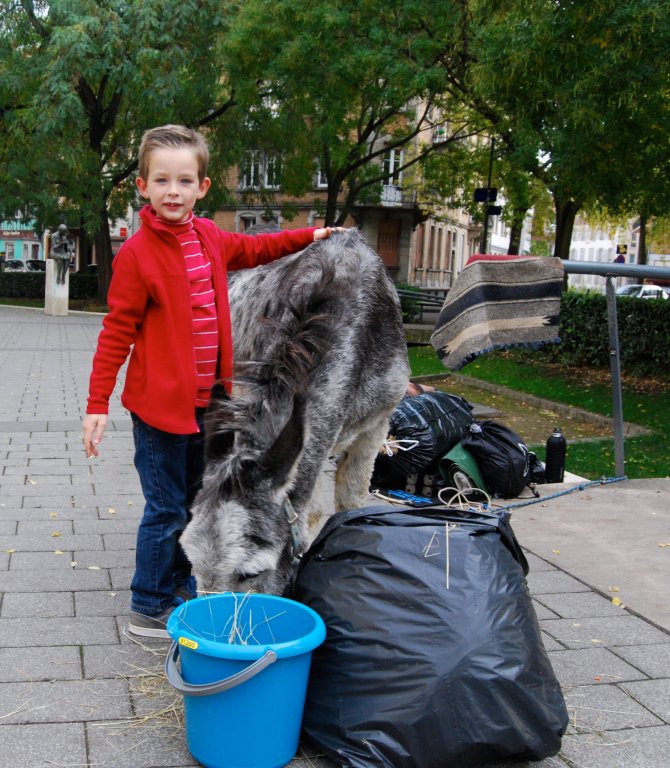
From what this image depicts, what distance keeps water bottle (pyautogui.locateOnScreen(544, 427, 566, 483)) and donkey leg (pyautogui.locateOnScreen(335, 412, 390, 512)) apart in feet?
8.55

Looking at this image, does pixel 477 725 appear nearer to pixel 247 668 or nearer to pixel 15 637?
pixel 247 668

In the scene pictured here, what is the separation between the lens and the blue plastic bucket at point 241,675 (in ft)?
8.54

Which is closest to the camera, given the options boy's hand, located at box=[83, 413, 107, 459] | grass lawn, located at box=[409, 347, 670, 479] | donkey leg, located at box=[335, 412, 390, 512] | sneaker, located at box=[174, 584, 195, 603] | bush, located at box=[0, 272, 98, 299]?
boy's hand, located at box=[83, 413, 107, 459]

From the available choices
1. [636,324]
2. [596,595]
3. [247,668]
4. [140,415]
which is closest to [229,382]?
[140,415]

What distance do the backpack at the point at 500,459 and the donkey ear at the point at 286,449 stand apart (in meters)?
3.51

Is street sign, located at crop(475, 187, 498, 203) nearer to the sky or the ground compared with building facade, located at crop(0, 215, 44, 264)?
nearer to the sky

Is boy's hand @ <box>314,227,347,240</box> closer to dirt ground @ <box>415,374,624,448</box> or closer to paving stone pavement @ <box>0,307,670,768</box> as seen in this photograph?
paving stone pavement @ <box>0,307,670,768</box>

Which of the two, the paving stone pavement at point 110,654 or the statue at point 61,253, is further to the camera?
the statue at point 61,253

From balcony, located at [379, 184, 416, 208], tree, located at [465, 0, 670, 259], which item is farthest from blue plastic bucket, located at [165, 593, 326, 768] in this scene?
balcony, located at [379, 184, 416, 208]

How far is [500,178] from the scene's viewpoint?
2786 cm

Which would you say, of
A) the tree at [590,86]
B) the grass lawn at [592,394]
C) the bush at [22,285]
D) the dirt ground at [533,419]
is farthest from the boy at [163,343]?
the bush at [22,285]

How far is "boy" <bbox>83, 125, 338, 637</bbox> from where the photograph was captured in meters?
3.58

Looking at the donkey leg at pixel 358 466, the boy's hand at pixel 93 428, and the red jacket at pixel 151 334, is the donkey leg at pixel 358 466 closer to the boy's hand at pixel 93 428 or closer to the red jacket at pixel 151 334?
the red jacket at pixel 151 334

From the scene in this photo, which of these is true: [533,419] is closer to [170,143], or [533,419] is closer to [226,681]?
[170,143]
